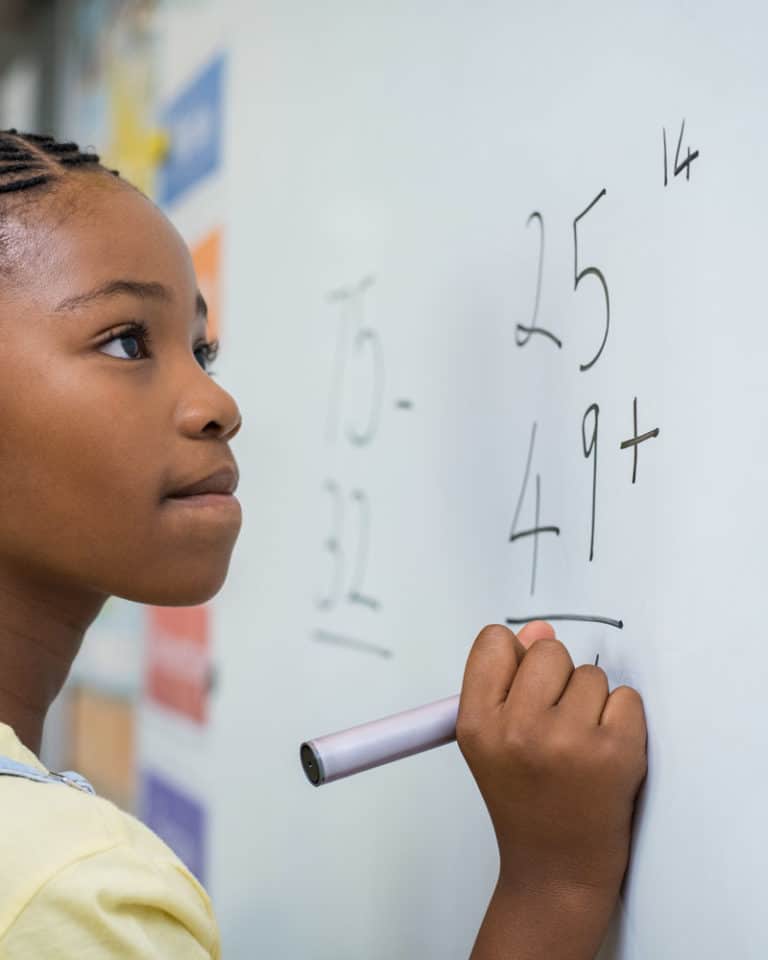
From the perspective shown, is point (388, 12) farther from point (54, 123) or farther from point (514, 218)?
point (54, 123)

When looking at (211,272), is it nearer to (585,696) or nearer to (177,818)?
(177,818)

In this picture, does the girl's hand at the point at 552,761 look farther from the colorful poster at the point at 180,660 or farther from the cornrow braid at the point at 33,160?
the colorful poster at the point at 180,660

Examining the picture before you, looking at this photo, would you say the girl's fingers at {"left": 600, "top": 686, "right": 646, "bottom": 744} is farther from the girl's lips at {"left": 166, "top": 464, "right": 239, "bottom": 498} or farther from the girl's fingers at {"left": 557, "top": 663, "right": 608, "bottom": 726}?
the girl's lips at {"left": 166, "top": 464, "right": 239, "bottom": 498}

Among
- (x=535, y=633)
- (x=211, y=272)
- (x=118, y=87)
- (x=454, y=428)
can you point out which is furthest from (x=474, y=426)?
(x=118, y=87)

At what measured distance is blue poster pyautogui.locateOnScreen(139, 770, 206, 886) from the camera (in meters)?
0.83

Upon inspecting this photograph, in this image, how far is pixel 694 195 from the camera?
359 mm

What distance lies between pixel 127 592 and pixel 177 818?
51 cm

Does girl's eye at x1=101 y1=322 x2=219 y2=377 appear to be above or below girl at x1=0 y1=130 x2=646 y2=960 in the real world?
above

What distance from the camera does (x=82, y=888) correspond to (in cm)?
35

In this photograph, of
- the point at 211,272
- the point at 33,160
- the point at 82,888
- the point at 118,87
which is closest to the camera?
the point at 82,888

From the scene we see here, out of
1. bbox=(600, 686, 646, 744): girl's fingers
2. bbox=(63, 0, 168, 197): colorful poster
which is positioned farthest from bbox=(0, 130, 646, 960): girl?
bbox=(63, 0, 168, 197): colorful poster

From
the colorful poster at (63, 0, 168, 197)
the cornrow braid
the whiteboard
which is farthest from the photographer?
Result: the colorful poster at (63, 0, 168, 197)

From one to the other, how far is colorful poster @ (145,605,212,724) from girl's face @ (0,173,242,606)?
1.33 ft

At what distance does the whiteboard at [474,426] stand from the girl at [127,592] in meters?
0.03
